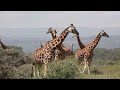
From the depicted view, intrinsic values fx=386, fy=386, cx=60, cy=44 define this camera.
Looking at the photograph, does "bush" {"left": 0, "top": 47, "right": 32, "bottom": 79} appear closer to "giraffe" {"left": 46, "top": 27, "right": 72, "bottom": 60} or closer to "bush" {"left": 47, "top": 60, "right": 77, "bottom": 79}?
"giraffe" {"left": 46, "top": 27, "right": 72, "bottom": 60}

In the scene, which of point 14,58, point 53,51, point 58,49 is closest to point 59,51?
point 58,49

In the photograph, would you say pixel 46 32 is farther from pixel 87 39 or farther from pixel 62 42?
pixel 87 39

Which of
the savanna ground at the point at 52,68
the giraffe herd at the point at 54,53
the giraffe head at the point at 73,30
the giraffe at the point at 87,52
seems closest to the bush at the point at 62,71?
the savanna ground at the point at 52,68

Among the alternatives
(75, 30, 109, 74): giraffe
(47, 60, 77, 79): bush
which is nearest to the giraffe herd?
(75, 30, 109, 74): giraffe

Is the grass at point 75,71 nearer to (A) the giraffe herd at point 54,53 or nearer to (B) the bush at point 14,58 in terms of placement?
(A) the giraffe herd at point 54,53

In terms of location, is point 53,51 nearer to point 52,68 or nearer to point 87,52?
point 52,68

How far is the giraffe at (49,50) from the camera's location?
8.62m

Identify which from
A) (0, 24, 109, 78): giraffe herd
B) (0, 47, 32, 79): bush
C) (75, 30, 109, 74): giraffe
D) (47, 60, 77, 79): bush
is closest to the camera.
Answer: (47, 60, 77, 79): bush

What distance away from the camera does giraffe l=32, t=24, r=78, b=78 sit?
28.3 ft
